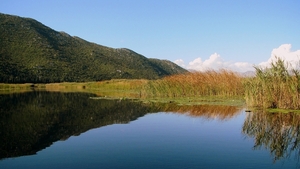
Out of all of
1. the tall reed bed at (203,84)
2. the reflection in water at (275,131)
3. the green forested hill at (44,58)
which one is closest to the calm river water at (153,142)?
the reflection in water at (275,131)

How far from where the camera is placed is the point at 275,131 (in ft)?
32.5

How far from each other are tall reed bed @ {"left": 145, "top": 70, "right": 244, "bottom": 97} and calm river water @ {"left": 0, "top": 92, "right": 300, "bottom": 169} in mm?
9248

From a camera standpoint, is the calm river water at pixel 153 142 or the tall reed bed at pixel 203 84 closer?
the calm river water at pixel 153 142

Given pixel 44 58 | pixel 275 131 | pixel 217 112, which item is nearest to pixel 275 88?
pixel 217 112

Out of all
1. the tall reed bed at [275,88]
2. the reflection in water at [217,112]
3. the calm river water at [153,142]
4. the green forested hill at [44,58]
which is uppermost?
the green forested hill at [44,58]

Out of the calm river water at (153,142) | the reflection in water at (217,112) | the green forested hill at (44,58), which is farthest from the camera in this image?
the green forested hill at (44,58)

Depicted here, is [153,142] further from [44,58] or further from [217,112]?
[44,58]

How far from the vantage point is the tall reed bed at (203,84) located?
22.9m

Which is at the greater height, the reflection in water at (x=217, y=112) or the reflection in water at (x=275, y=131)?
the reflection in water at (x=217, y=112)

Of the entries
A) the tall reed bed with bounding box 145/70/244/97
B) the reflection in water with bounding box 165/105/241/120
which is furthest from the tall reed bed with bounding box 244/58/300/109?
the tall reed bed with bounding box 145/70/244/97

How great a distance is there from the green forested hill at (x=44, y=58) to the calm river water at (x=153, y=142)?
72.3 metres

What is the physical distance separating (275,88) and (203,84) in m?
8.74

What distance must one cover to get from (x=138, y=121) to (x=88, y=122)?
2.14 meters

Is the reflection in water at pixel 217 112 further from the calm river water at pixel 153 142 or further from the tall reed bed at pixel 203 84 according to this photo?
the tall reed bed at pixel 203 84
